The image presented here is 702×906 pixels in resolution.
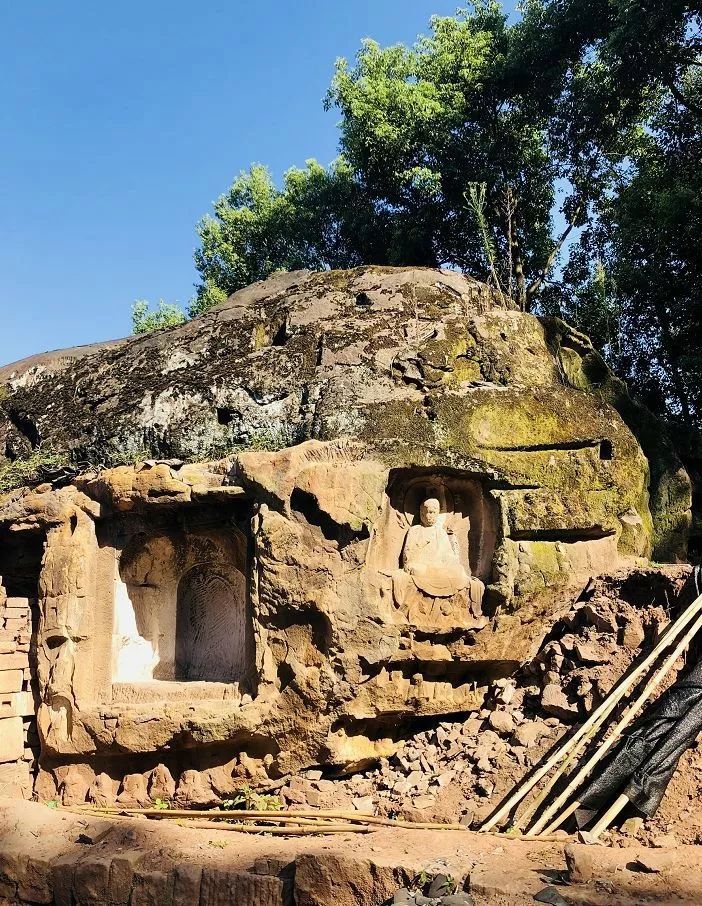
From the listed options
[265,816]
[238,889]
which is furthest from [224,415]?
[238,889]

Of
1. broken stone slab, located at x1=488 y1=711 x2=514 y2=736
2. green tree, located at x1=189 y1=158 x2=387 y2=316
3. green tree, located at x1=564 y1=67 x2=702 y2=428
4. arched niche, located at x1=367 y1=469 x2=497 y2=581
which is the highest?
green tree, located at x1=189 y1=158 x2=387 y2=316

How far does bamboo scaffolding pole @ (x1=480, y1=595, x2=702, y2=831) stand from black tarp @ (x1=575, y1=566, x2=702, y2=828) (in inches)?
12.6

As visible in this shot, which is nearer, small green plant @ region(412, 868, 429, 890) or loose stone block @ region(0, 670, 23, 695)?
small green plant @ region(412, 868, 429, 890)

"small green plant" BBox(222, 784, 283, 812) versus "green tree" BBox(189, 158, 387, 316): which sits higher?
"green tree" BBox(189, 158, 387, 316)

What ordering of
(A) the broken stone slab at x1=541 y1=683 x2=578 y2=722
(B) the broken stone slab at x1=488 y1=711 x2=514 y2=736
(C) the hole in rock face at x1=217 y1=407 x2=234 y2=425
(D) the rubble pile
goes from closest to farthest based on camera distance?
(D) the rubble pile < (A) the broken stone slab at x1=541 y1=683 x2=578 y2=722 < (B) the broken stone slab at x1=488 y1=711 x2=514 y2=736 < (C) the hole in rock face at x1=217 y1=407 x2=234 y2=425

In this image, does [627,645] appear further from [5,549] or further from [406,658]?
[5,549]

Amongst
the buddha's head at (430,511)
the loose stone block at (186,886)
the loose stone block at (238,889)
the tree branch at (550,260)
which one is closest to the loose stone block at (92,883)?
the loose stone block at (186,886)

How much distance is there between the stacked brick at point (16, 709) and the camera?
9.03 m

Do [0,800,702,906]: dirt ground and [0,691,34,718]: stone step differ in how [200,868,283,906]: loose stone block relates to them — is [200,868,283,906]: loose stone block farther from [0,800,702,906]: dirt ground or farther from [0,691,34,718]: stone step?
[0,691,34,718]: stone step

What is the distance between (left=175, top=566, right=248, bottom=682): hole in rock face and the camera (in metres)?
9.84

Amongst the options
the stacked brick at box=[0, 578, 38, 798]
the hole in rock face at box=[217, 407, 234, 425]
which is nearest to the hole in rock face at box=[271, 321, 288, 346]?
the hole in rock face at box=[217, 407, 234, 425]

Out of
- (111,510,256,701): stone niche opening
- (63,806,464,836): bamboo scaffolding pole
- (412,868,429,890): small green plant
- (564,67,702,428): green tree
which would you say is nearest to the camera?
(412,868,429,890): small green plant

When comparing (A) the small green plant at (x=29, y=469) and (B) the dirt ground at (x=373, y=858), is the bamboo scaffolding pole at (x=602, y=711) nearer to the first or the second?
(B) the dirt ground at (x=373, y=858)

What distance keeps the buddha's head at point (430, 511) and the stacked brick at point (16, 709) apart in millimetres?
4994
